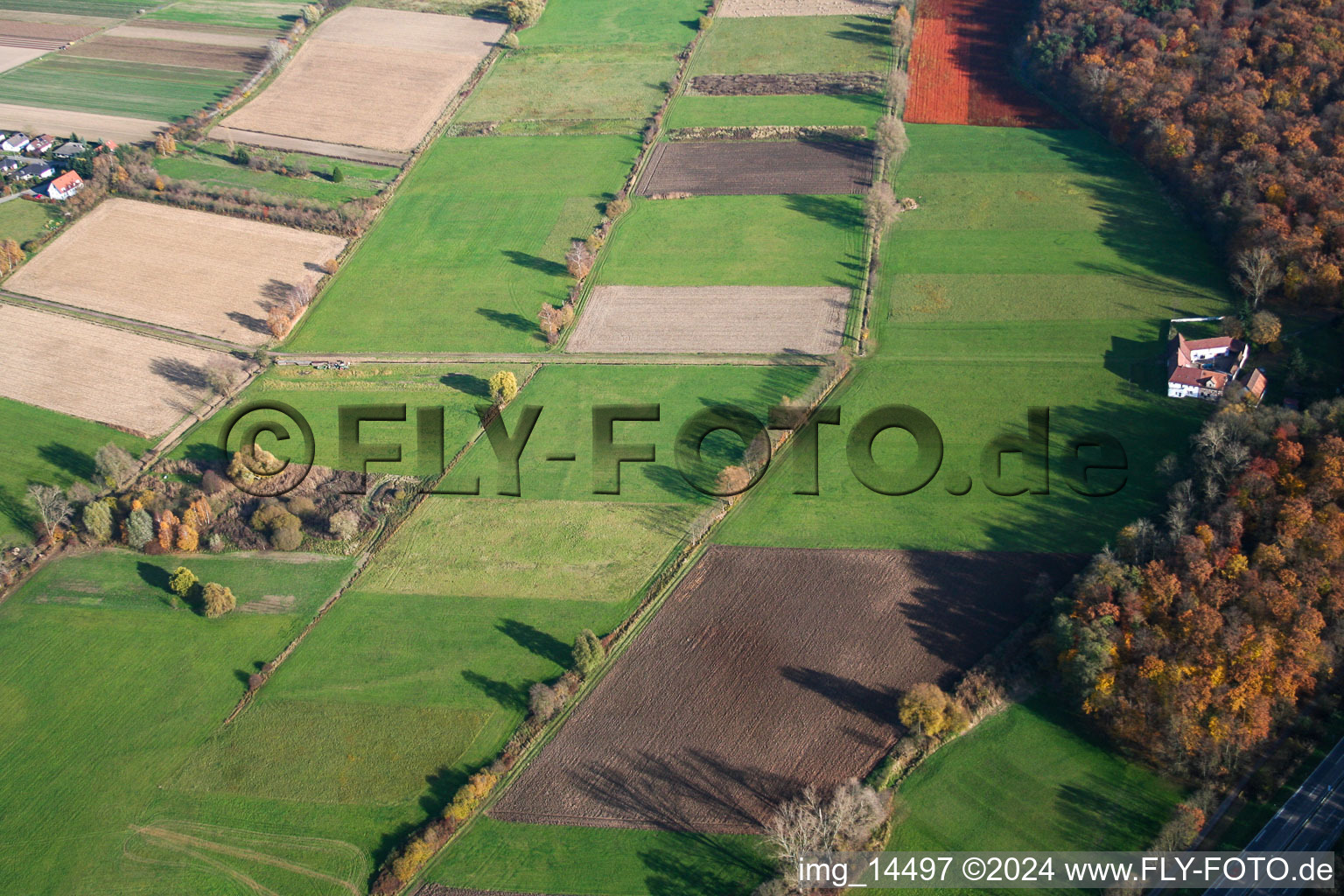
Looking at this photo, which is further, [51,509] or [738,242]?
[738,242]

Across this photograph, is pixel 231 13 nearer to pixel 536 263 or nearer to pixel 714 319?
pixel 536 263

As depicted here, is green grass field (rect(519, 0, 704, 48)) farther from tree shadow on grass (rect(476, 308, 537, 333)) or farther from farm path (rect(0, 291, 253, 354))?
farm path (rect(0, 291, 253, 354))

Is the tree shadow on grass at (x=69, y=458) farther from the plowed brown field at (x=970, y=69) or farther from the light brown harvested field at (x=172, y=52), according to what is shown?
the plowed brown field at (x=970, y=69)

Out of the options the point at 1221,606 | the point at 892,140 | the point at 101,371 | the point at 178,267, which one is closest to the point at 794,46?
the point at 892,140

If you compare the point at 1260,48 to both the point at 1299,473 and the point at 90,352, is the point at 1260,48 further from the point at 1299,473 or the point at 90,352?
the point at 90,352

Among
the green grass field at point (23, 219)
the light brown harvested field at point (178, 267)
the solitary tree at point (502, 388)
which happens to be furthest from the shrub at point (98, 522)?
the green grass field at point (23, 219)

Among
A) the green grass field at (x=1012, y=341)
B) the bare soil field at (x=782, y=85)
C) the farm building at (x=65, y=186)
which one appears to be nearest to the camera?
the green grass field at (x=1012, y=341)
